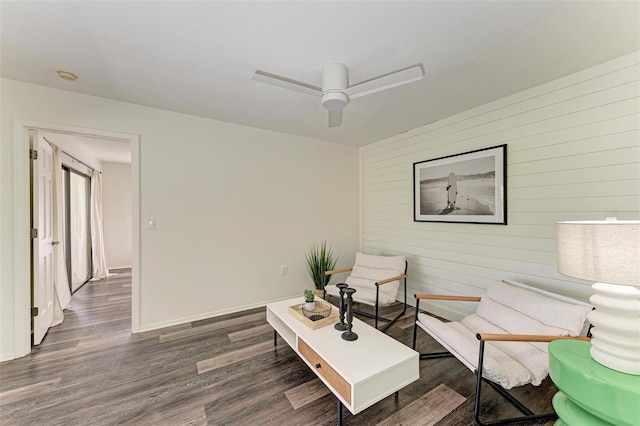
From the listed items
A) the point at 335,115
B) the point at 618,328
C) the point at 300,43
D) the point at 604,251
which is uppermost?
the point at 300,43

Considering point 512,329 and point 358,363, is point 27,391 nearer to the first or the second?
point 358,363

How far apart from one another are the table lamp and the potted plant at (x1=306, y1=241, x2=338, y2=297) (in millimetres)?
2631

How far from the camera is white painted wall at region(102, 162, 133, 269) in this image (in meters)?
5.63

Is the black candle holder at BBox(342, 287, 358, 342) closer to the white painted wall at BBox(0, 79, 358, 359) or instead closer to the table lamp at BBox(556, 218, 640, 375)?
the table lamp at BBox(556, 218, 640, 375)

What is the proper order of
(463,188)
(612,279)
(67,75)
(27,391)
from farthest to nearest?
(463,188) < (67,75) < (27,391) < (612,279)

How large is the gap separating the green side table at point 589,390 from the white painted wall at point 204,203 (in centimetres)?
298

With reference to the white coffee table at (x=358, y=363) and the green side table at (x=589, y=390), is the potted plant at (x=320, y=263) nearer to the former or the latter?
the white coffee table at (x=358, y=363)

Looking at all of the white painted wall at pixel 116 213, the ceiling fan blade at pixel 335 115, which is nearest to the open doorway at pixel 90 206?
the white painted wall at pixel 116 213

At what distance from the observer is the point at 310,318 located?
221 centimetres

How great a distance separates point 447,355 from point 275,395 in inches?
62.1

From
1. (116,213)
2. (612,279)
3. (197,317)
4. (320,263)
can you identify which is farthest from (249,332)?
(116,213)

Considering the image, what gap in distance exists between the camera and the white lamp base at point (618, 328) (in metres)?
1.15

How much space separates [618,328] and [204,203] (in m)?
3.50

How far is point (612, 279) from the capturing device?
113 cm
